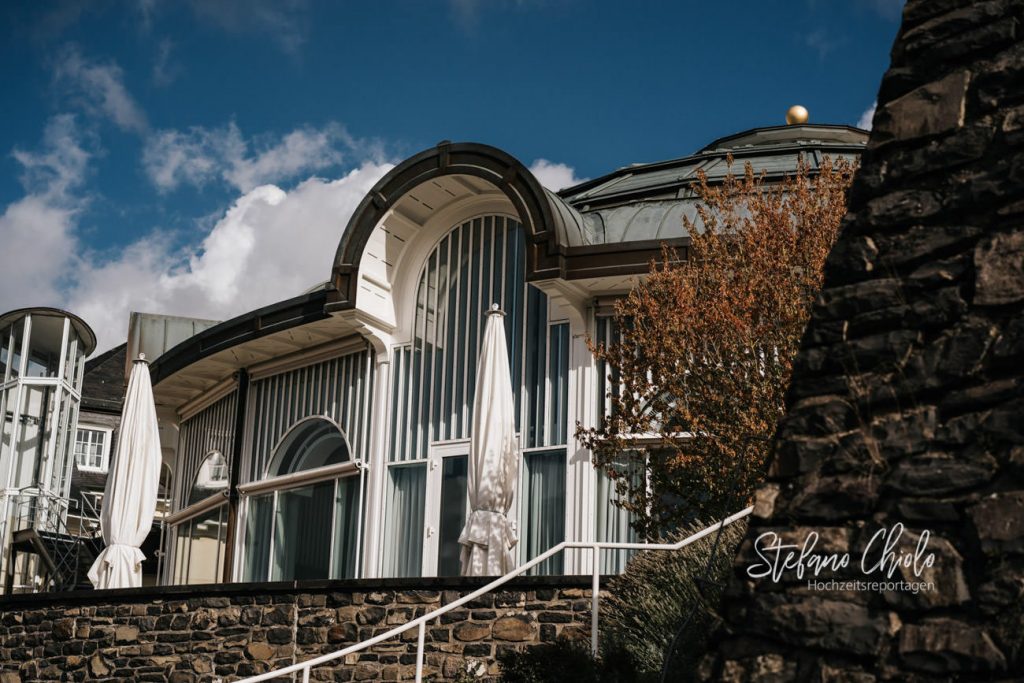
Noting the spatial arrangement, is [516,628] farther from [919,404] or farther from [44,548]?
[44,548]

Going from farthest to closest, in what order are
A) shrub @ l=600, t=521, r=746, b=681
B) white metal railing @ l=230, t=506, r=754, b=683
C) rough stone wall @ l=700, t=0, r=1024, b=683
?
white metal railing @ l=230, t=506, r=754, b=683
shrub @ l=600, t=521, r=746, b=681
rough stone wall @ l=700, t=0, r=1024, b=683

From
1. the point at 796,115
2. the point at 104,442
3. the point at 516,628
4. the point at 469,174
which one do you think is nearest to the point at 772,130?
the point at 796,115

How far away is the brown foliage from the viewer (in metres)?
10.4

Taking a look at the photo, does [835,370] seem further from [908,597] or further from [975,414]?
[908,597]

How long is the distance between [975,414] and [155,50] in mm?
19015

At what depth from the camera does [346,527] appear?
16.1 metres

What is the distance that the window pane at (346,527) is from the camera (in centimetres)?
1584

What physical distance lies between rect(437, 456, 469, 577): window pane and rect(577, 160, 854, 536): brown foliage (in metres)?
3.66

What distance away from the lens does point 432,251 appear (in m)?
16.2

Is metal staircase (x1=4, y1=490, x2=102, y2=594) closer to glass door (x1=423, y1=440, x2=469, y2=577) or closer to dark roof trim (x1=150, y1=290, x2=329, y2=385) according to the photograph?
dark roof trim (x1=150, y1=290, x2=329, y2=385)

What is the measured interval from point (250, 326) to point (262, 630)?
690cm

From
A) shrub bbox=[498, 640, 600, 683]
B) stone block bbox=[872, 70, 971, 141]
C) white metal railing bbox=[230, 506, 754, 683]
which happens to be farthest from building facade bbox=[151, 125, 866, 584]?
stone block bbox=[872, 70, 971, 141]

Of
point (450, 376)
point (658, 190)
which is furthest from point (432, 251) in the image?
point (658, 190)

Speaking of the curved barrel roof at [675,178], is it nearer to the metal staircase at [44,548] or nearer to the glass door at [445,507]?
the glass door at [445,507]
